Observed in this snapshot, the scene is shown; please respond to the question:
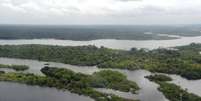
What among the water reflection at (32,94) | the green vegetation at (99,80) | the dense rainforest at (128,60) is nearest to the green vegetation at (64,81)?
the green vegetation at (99,80)

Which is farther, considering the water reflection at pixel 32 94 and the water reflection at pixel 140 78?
the water reflection at pixel 140 78

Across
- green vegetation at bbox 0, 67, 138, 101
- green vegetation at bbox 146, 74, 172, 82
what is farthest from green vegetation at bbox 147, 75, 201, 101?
green vegetation at bbox 0, 67, 138, 101

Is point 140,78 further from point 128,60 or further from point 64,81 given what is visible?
point 128,60

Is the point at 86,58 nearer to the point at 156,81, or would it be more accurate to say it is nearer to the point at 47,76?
the point at 47,76

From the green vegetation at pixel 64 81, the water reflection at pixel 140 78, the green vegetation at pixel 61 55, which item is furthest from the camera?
the green vegetation at pixel 61 55

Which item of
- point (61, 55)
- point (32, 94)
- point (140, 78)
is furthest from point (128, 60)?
point (32, 94)

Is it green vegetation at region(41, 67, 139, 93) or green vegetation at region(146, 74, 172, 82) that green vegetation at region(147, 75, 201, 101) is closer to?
green vegetation at region(146, 74, 172, 82)

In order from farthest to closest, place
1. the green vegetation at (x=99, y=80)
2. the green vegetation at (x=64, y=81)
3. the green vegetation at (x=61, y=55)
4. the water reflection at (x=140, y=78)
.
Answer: the green vegetation at (x=61, y=55) → the green vegetation at (x=99, y=80) → the water reflection at (x=140, y=78) → the green vegetation at (x=64, y=81)

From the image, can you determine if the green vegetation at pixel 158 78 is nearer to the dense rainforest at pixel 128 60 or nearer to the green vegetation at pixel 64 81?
the dense rainforest at pixel 128 60
